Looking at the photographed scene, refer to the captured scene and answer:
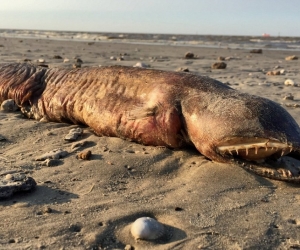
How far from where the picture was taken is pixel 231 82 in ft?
27.8

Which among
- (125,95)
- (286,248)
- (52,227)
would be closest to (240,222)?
(286,248)

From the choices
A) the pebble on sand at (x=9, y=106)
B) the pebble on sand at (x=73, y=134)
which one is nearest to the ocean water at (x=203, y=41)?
the pebble on sand at (x=9, y=106)

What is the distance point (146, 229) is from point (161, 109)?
1.68 metres

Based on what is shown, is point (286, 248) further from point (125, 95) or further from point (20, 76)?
point (20, 76)

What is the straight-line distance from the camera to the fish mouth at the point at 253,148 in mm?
3223

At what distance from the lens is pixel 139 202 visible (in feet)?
9.52

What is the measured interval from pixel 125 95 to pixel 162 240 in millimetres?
2170

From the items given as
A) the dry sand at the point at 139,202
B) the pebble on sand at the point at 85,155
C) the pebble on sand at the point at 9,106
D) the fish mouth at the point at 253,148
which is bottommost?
the dry sand at the point at 139,202

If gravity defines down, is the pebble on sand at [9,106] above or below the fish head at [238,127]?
below

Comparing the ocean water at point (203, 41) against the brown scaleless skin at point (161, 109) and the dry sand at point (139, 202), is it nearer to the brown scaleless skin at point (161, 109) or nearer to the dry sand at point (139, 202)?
the brown scaleless skin at point (161, 109)

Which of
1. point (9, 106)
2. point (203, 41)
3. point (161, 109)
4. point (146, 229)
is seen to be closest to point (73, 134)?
point (161, 109)

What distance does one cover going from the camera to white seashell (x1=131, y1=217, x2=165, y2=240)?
2.43 metres

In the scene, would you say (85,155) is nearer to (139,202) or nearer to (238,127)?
(139,202)

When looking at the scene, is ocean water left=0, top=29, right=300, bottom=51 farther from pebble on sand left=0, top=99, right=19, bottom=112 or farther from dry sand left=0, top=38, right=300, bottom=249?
dry sand left=0, top=38, right=300, bottom=249
